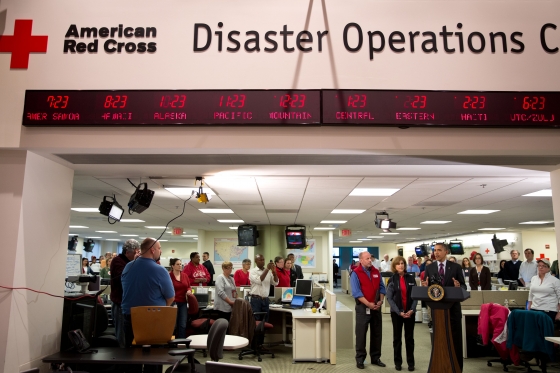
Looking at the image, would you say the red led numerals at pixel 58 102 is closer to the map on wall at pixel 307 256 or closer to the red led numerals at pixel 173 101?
the red led numerals at pixel 173 101

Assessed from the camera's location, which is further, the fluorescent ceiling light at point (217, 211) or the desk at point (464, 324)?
the fluorescent ceiling light at point (217, 211)

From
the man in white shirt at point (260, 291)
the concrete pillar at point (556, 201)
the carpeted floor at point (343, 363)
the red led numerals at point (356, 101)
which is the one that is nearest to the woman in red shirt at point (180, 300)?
the carpeted floor at point (343, 363)

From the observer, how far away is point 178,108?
12.4 feet

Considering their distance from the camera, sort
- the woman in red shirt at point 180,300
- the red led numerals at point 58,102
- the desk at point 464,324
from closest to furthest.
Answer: the red led numerals at point 58,102, the woman in red shirt at point 180,300, the desk at point 464,324

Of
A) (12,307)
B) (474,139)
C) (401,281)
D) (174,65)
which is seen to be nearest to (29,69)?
(174,65)

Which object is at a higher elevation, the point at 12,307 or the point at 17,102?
the point at 17,102

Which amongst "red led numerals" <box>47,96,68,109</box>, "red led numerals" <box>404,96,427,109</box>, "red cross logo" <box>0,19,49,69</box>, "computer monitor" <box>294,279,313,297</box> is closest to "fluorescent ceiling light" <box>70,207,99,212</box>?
"computer monitor" <box>294,279,313,297</box>

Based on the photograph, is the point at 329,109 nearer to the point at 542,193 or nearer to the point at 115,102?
the point at 115,102

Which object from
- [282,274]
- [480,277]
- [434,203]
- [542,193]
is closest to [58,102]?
[282,274]

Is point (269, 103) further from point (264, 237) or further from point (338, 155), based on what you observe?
point (264, 237)

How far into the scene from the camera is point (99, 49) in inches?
162

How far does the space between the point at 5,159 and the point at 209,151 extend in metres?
1.84

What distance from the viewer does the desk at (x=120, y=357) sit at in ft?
11.3

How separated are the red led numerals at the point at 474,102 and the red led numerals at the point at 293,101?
1.39 metres
